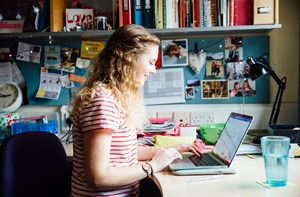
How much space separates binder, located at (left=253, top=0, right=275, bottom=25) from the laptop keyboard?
94 cm

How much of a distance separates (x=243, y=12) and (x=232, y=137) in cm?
97

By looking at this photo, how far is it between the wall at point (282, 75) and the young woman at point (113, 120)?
3.45 feet

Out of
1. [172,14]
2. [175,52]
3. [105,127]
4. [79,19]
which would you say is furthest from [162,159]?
[79,19]

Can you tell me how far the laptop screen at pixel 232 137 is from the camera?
57.7 inches

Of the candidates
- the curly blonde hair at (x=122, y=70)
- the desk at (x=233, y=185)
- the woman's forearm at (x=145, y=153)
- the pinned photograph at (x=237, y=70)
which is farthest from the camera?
the pinned photograph at (x=237, y=70)

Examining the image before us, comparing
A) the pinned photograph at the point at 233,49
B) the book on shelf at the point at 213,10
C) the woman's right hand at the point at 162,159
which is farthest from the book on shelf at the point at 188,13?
the woman's right hand at the point at 162,159

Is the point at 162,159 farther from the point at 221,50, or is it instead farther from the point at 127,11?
the point at 221,50

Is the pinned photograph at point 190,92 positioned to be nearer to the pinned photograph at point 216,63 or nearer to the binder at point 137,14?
the pinned photograph at point 216,63

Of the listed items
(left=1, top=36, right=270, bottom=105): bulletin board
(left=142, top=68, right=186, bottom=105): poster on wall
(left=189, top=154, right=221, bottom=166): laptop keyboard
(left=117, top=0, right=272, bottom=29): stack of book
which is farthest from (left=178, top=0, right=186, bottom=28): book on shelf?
(left=189, top=154, right=221, bottom=166): laptop keyboard

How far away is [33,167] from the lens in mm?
1770

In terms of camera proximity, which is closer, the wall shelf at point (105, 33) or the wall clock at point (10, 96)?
the wall shelf at point (105, 33)


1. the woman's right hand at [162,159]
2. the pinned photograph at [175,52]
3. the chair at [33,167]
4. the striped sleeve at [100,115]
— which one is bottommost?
the chair at [33,167]

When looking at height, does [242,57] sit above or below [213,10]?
below

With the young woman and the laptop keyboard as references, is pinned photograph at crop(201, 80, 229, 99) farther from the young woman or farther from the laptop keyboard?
the young woman
